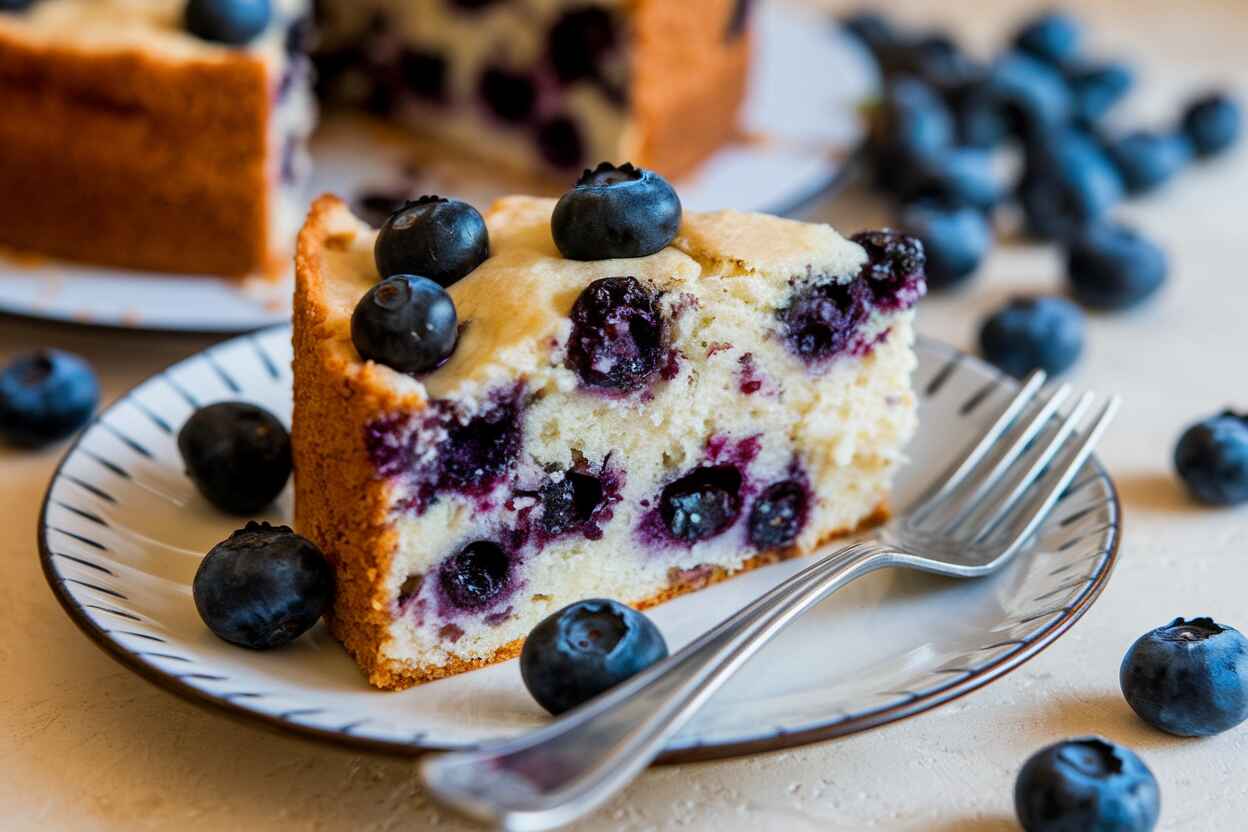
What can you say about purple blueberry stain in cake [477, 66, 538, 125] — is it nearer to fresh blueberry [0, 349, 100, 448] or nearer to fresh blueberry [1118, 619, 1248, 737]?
fresh blueberry [0, 349, 100, 448]

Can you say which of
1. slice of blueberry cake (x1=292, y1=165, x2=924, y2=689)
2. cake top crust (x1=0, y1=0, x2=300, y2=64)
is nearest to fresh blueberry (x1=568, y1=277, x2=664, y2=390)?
slice of blueberry cake (x1=292, y1=165, x2=924, y2=689)


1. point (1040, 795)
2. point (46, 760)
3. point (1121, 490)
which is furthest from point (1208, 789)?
point (46, 760)

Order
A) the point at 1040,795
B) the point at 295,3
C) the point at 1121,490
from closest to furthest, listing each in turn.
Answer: the point at 1040,795
the point at 1121,490
the point at 295,3

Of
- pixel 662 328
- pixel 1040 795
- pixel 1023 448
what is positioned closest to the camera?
pixel 1040 795

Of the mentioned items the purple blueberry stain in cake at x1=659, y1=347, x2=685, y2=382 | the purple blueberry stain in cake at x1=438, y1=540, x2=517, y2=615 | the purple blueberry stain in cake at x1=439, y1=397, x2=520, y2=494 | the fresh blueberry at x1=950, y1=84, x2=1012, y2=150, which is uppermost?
the fresh blueberry at x1=950, y1=84, x2=1012, y2=150

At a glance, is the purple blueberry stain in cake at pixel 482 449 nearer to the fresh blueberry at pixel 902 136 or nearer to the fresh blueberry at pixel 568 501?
the fresh blueberry at pixel 568 501

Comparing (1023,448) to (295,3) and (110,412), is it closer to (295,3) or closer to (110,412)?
(110,412)

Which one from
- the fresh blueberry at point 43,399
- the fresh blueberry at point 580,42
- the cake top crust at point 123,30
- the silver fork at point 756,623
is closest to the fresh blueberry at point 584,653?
the silver fork at point 756,623
